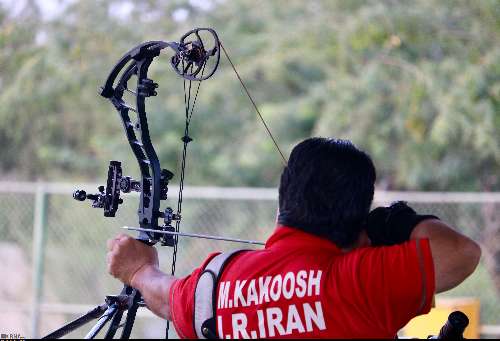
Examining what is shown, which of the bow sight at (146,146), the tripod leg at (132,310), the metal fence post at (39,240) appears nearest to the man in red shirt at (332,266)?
Answer: the tripod leg at (132,310)

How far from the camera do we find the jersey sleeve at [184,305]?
2.24 metres

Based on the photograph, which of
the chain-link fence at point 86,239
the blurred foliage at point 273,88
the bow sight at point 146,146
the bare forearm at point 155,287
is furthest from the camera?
the blurred foliage at point 273,88

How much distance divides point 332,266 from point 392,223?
0.21 metres

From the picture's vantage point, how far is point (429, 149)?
9.65 meters

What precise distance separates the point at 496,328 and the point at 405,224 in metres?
4.58

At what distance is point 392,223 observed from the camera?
2.19 meters

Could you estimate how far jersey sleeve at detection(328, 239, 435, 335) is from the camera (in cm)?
199

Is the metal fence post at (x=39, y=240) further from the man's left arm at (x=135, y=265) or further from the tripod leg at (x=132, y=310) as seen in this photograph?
the man's left arm at (x=135, y=265)

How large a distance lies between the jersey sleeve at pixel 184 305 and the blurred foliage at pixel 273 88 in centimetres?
633

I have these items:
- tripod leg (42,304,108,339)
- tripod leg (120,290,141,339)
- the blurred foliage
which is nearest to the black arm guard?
tripod leg (120,290,141,339)

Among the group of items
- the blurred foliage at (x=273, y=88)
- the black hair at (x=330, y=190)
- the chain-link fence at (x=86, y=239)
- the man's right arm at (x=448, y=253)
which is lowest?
the chain-link fence at (x=86, y=239)

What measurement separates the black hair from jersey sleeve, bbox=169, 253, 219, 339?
0.97ft

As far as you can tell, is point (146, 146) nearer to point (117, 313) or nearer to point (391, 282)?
point (117, 313)

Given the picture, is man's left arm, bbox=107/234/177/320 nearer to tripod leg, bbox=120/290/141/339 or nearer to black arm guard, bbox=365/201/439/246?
tripod leg, bbox=120/290/141/339
